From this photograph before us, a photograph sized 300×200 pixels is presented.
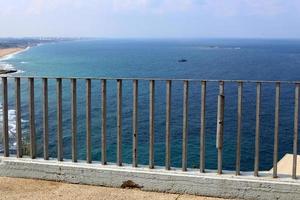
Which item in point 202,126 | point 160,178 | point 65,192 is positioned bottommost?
point 65,192

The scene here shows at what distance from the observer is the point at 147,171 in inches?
254

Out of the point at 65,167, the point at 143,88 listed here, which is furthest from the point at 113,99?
the point at 65,167

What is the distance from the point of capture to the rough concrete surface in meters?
6.16

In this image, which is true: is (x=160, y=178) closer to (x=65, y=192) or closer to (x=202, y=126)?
(x=202, y=126)

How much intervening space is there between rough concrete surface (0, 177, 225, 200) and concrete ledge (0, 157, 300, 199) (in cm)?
10

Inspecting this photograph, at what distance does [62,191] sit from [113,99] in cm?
4100

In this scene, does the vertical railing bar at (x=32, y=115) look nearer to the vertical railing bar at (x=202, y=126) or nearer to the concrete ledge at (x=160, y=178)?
the concrete ledge at (x=160, y=178)

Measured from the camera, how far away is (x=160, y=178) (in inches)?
251

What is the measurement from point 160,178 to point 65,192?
1207 mm

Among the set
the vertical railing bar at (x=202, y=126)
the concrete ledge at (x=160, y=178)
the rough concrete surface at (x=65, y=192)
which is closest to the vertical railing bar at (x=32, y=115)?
the concrete ledge at (x=160, y=178)

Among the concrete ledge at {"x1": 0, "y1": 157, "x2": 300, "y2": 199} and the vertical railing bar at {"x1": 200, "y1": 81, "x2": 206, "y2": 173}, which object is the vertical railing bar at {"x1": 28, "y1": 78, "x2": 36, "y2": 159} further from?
the vertical railing bar at {"x1": 200, "y1": 81, "x2": 206, "y2": 173}

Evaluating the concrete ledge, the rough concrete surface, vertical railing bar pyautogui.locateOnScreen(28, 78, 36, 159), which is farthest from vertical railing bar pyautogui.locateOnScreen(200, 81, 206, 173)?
vertical railing bar pyautogui.locateOnScreen(28, 78, 36, 159)

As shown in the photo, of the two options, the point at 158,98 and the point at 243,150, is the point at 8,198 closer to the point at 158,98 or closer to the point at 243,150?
the point at 243,150

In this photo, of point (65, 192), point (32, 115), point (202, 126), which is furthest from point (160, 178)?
point (32, 115)
